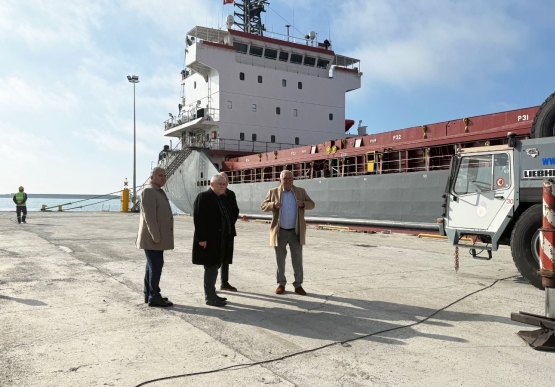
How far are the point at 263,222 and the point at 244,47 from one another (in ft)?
40.9

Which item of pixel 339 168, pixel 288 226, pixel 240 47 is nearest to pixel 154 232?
pixel 288 226

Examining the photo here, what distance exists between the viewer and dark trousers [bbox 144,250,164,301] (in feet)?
16.0

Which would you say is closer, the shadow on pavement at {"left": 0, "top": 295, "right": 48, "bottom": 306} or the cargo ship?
the shadow on pavement at {"left": 0, "top": 295, "right": 48, "bottom": 306}

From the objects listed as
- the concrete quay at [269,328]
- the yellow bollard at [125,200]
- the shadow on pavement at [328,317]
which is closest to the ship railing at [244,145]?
the yellow bollard at [125,200]

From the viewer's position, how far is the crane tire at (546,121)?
629 cm

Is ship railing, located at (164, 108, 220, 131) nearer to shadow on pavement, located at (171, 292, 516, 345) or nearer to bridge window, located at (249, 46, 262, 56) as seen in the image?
bridge window, located at (249, 46, 262, 56)

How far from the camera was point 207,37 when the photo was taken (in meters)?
27.8

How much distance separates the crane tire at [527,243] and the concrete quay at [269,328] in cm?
24

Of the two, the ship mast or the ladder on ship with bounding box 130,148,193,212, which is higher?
the ship mast

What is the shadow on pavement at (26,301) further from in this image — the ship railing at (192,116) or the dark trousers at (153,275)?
the ship railing at (192,116)

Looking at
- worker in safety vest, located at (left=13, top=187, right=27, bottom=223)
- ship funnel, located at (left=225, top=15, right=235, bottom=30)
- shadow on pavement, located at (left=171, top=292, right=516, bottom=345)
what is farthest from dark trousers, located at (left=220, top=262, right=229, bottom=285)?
ship funnel, located at (left=225, top=15, right=235, bottom=30)

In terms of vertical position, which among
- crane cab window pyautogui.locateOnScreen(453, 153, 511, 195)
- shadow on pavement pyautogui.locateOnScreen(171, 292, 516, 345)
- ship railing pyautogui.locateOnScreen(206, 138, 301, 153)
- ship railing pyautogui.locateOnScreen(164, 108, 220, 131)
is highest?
ship railing pyautogui.locateOnScreen(164, 108, 220, 131)

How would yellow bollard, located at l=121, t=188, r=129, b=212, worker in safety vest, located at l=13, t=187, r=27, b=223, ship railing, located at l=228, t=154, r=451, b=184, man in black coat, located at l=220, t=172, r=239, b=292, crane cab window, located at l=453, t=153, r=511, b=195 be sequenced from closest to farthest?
man in black coat, located at l=220, t=172, r=239, b=292, crane cab window, located at l=453, t=153, r=511, b=195, ship railing, located at l=228, t=154, r=451, b=184, worker in safety vest, located at l=13, t=187, r=27, b=223, yellow bollard, located at l=121, t=188, r=129, b=212

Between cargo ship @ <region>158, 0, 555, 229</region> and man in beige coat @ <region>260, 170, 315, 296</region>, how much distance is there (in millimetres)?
8987
